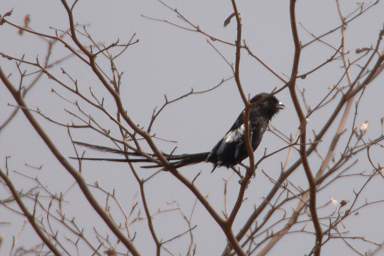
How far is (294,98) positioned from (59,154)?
1.20 m

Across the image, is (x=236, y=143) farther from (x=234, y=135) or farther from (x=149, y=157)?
(x=149, y=157)

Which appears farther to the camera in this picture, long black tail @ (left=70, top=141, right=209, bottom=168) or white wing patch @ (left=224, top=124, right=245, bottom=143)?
white wing patch @ (left=224, top=124, right=245, bottom=143)

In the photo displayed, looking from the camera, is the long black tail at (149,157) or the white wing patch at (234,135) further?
the white wing patch at (234,135)

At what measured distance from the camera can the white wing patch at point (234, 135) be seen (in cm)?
547

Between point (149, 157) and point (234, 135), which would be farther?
point (234, 135)

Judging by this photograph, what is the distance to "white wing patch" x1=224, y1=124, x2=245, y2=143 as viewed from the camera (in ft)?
18.0

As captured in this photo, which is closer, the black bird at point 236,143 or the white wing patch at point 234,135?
the black bird at point 236,143

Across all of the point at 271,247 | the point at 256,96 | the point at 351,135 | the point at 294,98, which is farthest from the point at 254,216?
the point at 256,96

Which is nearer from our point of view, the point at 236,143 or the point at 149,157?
the point at 149,157

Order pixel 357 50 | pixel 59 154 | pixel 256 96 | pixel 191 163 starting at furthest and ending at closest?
pixel 256 96, pixel 191 163, pixel 357 50, pixel 59 154

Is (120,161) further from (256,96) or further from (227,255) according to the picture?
(256,96)

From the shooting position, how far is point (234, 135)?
552 cm

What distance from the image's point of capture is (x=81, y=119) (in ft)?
11.6

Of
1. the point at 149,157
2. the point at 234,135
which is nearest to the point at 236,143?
the point at 234,135
